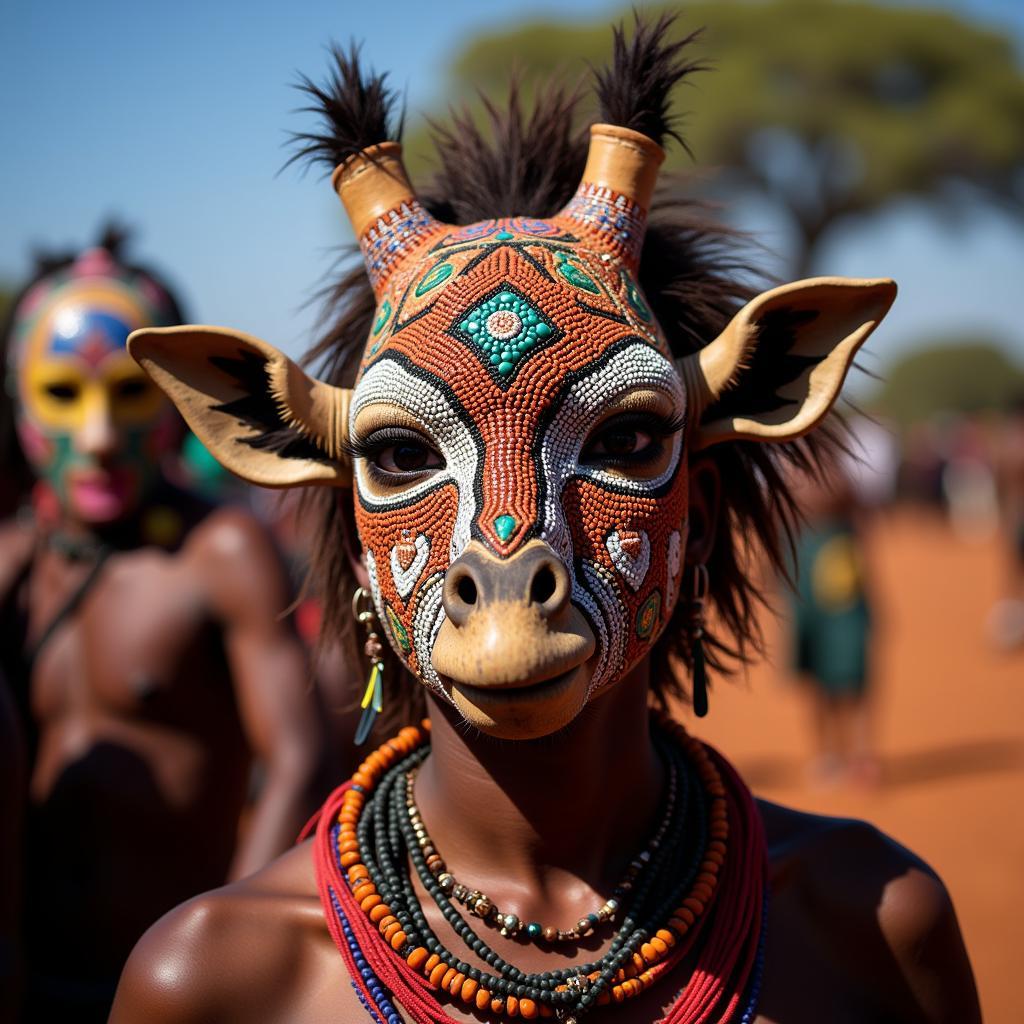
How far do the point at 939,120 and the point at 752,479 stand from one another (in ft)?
111

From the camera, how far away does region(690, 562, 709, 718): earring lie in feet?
7.31

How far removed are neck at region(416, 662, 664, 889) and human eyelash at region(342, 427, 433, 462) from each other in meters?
0.48

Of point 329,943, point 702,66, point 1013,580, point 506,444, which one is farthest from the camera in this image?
point 1013,580

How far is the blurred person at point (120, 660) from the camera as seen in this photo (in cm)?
335

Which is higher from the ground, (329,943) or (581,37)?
(581,37)

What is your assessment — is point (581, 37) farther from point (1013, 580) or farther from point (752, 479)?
point (752, 479)

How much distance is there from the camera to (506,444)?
74.2 inches

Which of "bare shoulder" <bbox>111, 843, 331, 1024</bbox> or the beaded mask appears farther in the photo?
"bare shoulder" <bbox>111, 843, 331, 1024</bbox>

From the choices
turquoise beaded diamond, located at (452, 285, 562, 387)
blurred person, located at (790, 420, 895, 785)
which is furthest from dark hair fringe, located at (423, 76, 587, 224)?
blurred person, located at (790, 420, 895, 785)

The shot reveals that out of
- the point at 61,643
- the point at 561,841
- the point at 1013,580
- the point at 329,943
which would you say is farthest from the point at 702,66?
the point at 1013,580

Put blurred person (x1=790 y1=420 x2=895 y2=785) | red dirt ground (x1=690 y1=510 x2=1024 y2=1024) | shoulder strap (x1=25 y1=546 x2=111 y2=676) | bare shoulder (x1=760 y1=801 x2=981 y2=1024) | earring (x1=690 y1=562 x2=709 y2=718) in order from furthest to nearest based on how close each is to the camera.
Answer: blurred person (x1=790 y1=420 x2=895 y2=785) < red dirt ground (x1=690 y1=510 x2=1024 y2=1024) < shoulder strap (x1=25 y1=546 x2=111 y2=676) < earring (x1=690 y1=562 x2=709 y2=718) < bare shoulder (x1=760 y1=801 x2=981 y2=1024)

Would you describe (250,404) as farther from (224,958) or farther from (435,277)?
(224,958)

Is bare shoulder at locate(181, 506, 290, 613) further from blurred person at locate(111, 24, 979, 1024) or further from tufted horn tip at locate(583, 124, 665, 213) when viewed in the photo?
tufted horn tip at locate(583, 124, 665, 213)

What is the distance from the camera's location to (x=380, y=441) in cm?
199
